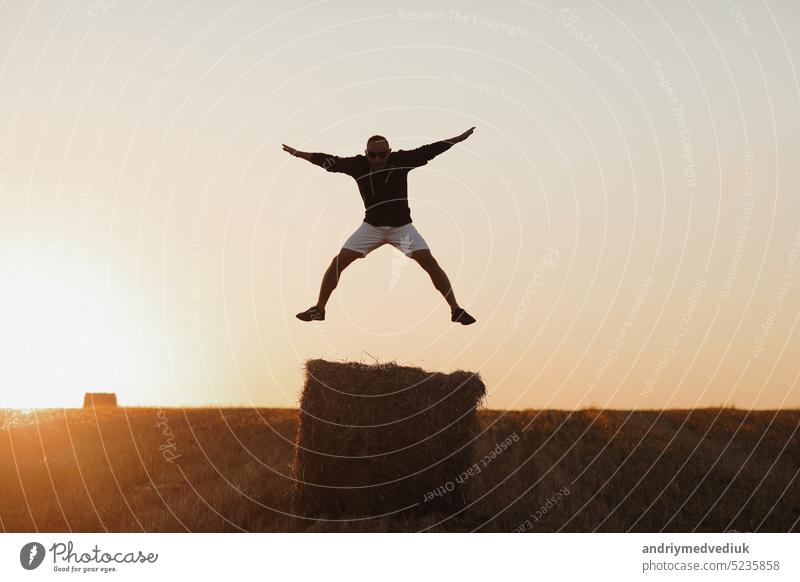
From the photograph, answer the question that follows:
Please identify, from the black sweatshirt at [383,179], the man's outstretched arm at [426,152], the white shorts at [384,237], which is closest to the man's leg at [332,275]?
the white shorts at [384,237]

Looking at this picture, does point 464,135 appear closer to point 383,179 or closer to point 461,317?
point 383,179

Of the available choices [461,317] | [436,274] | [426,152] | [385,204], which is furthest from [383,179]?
[461,317]

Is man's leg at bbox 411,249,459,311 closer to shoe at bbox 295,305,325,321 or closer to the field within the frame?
shoe at bbox 295,305,325,321

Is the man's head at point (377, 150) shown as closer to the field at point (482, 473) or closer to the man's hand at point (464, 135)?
the man's hand at point (464, 135)

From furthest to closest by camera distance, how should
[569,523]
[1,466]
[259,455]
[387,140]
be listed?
[259,455] → [1,466] → [569,523] → [387,140]

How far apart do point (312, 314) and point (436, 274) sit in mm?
1762

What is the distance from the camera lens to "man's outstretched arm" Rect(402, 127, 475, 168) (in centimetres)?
1280

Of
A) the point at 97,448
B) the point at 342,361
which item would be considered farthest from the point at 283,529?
the point at 97,448

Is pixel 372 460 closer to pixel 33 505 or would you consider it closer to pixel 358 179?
pixel 358 179

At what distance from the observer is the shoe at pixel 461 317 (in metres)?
12.9

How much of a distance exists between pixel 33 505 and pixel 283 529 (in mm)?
3723

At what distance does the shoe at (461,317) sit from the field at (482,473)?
2.36 meters

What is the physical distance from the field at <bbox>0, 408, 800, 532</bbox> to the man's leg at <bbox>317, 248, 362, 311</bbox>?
9.91 ft

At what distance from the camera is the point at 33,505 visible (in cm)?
1382
